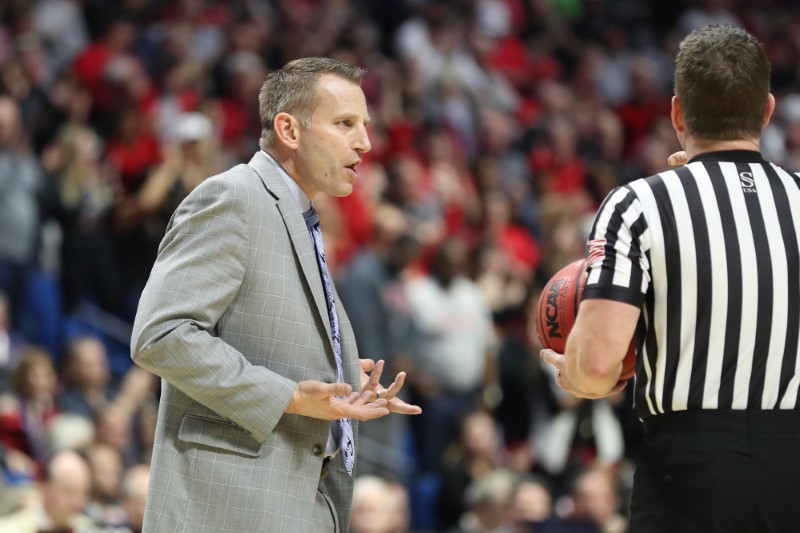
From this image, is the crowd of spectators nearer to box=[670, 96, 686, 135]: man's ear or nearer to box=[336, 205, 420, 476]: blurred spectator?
box=[336, 205, 420, 476]: blurred spectator

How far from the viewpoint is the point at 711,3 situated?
13578mm

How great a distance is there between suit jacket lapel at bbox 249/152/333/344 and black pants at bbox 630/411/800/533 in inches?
40.8

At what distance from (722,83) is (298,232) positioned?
4.01 ft

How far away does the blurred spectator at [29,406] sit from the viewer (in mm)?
6621

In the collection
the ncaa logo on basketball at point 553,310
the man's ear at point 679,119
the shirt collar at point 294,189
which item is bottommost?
the ncaa logo on basketball at point 553,310

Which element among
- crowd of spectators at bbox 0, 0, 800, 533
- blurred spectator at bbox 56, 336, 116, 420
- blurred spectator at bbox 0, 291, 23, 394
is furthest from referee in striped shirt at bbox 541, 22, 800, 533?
blurred spectator at bbox 0, 291, 23, 394

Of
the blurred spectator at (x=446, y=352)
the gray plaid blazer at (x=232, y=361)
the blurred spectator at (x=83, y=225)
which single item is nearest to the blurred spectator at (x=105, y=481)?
the blurred spectator at (x=83, y=225)

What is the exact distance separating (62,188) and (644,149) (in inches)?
235

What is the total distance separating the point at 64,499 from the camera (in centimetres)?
587

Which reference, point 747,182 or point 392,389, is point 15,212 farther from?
point 747,182

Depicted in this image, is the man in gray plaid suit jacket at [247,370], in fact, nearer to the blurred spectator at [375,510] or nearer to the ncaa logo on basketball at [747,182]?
the ncaa logo on basketball at [747,182]

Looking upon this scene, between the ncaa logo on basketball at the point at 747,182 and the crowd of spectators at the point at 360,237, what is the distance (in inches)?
151

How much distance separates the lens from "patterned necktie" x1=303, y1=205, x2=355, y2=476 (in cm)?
329

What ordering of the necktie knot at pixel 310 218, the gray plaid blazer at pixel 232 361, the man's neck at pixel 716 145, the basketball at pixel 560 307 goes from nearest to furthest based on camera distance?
the man's neck at pixel 716 145, the gray plaid blazer at pixel 232 361, the basketball at pixel 560 307, the necktie knot at pixel 310 218
